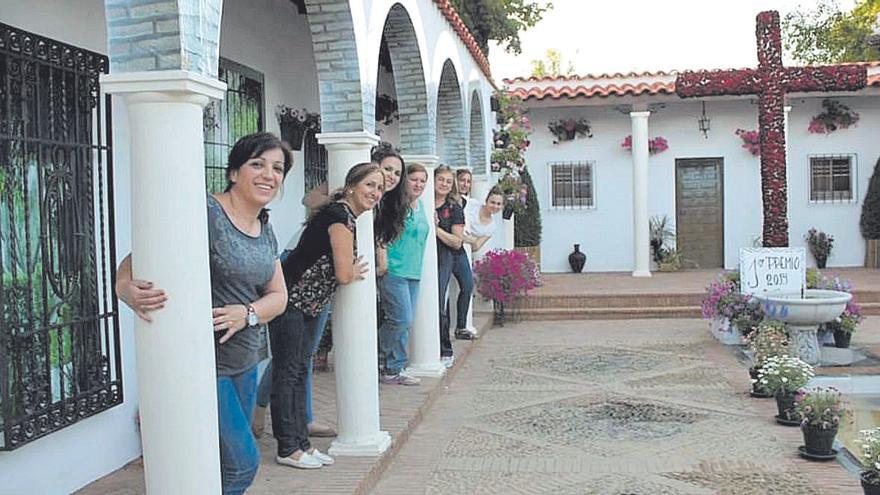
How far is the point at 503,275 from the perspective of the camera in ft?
35.4

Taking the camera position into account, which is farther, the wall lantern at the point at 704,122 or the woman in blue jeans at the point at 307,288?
the wall lantern at the point at 704,122

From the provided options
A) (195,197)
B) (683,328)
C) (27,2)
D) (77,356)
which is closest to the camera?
(195,197)

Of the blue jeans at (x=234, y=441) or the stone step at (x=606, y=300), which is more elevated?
the blue jeans at (x=234, y=441)

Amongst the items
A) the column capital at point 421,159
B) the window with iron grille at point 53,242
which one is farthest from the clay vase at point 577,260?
the window with iron grille at point 53,242

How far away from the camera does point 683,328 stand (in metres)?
10.6

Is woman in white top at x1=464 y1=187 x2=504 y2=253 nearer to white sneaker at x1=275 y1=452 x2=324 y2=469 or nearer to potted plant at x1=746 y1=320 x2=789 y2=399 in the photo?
potted plant at x1=746 y1=320 x2=789 y2=399

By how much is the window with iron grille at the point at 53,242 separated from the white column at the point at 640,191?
10267mm

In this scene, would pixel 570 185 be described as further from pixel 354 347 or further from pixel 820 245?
pixel 354 347

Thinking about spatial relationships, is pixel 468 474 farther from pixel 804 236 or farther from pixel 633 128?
pixel 804 236

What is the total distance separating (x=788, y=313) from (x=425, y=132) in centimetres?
356

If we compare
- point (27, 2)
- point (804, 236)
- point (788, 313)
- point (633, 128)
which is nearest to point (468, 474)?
point (27, 2)

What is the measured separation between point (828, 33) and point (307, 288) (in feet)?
92.7

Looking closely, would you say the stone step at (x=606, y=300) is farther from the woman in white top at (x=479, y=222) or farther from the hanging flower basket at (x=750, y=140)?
the hanging flower basket at (x=750, y=140)

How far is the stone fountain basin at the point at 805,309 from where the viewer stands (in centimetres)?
786
